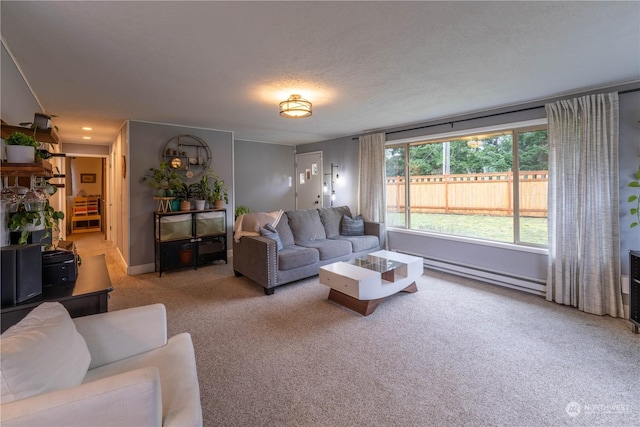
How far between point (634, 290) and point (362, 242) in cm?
302

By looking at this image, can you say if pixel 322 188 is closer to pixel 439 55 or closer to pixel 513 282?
pixel 513 282

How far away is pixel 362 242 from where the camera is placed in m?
4.75

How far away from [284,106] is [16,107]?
2245mm

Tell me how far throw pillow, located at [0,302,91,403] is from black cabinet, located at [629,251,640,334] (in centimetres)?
413

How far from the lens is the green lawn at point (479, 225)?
374 cm

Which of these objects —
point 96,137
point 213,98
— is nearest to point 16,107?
point 213,98

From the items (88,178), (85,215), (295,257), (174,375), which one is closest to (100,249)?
(85,215)

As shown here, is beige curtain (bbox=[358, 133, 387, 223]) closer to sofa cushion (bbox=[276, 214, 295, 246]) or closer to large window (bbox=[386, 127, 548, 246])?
large window (bbox=[386, 127, 548, 246])

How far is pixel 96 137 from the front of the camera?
234 inches

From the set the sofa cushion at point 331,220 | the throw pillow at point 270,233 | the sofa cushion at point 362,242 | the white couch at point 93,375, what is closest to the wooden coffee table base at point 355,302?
the throw pillow at point 270,233

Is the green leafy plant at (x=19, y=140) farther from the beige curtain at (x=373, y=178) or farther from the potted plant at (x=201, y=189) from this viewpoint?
the beige curtain at (x=373, y=178)

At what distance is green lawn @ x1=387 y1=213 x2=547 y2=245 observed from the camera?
3740 millimetres

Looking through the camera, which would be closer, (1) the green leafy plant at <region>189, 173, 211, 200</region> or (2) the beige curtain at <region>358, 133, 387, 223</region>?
(1) the green leafy plant at <region>189, 173, 211, 200</region>

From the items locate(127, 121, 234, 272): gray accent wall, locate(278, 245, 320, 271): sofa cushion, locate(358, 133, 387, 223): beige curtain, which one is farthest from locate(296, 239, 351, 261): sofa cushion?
locate(127, 121, 234, 272): gray accent wall
